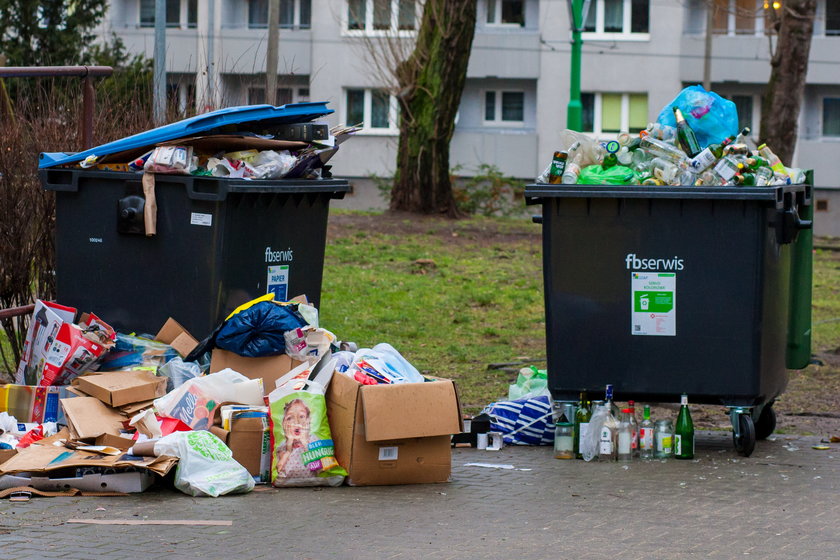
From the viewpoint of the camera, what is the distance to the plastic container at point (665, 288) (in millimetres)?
6727

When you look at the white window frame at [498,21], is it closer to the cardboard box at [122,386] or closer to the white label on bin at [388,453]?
the cardboard box at [122,386]

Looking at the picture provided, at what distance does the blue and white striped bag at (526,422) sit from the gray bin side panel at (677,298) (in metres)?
0.32

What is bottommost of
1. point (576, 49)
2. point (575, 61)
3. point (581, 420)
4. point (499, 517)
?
point (499, 517)

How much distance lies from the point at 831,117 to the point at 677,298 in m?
31.7

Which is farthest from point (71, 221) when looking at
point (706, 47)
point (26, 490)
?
point (706, 47)

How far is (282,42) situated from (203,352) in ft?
99.7

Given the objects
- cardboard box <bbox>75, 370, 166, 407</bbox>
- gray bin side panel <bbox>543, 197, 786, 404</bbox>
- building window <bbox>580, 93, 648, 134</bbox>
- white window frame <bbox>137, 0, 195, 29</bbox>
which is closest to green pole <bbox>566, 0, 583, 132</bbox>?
gray bin side panel <bbox>543, 197, 786, 404</bbox>

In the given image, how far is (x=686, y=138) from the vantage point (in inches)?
277

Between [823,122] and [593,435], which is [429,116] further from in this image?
[823,122]

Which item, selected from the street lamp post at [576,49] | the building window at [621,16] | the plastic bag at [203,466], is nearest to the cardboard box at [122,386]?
the plastic bag at [203,466]

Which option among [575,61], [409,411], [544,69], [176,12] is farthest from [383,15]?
[409,411]

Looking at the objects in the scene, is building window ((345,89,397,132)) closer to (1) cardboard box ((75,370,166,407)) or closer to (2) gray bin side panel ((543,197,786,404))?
(2) gray bin side panel ((543,197,786,404))

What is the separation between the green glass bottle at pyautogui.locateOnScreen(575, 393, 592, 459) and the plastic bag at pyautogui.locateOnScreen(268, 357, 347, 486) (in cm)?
145

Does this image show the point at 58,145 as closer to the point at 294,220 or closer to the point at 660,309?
the point at 294,220
